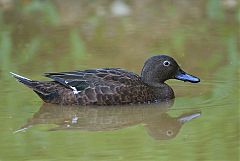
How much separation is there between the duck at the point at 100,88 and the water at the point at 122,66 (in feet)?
0.38

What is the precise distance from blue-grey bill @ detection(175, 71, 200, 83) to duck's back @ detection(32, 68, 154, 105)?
1.53 ft

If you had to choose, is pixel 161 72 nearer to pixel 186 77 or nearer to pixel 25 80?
pixel 186 77

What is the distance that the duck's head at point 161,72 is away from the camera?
32.2 feet

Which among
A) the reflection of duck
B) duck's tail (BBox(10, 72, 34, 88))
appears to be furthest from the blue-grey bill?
duck's tail (BBox(10, 72, 34, 88))

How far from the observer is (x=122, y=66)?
11.2m

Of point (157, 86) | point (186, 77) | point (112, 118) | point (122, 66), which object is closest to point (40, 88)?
point (112, 118)

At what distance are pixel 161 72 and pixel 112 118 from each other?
1207 millimetres

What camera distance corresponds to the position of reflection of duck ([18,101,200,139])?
8.43m

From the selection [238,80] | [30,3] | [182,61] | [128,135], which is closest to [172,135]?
[128,135]

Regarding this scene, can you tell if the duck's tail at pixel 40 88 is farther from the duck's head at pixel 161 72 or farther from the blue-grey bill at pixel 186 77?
the blue-grey bill at pixel 186 77

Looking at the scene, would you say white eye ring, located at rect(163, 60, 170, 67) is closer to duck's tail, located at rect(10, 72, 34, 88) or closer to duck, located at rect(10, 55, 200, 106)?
duck, located at rect(10, 55, 200, 106)

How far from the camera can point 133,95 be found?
373 inches

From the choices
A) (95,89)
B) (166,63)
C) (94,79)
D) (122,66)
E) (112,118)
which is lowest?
(112,118)

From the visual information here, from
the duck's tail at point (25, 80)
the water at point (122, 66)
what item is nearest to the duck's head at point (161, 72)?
the water at point (122, 66)
